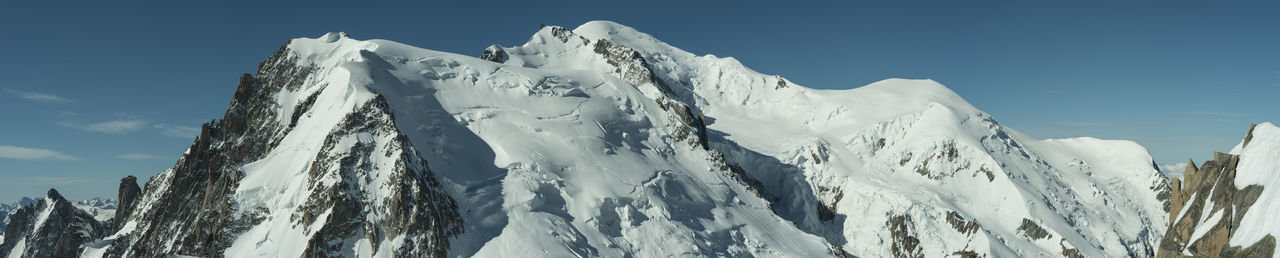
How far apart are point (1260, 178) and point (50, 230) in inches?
6471

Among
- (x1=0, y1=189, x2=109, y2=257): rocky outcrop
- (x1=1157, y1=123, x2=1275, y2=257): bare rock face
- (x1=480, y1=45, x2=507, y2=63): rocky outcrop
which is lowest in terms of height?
(x1=1157, y1=123, x2=1275, y2=257): bare rock face

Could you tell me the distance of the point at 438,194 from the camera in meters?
66.5

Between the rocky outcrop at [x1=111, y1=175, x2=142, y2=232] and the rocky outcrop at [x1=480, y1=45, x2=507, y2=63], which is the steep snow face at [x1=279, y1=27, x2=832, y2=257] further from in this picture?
the rocky outcrop at [x1=111, y1=175, x2=142, y2=232]

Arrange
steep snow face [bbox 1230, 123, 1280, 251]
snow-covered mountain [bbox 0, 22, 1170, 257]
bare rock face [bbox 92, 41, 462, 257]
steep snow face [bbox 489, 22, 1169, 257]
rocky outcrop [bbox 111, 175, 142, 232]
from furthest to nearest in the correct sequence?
rocky outcrop [bbox 111, 175, 142, 232]
steep snow face [bbox 489, 22, 1169, 257]
snow-covered mountain [bbox 0, 22, 1170, 257]
bare rock face [bbox 92, 41, 462, 257]
steep snow face [bbox 1230, 123, 1280, 251]

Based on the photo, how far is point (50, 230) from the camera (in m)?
125

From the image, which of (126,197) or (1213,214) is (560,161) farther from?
(126,197)

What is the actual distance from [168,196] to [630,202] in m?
56.0

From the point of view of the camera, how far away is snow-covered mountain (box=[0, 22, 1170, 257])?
64938mm

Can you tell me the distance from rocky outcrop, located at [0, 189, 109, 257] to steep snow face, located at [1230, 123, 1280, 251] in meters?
143

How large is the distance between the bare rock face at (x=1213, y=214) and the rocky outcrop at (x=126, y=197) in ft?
448

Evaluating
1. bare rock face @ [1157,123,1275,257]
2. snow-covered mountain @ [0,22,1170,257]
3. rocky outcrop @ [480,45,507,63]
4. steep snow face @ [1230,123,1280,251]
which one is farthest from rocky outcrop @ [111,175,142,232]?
steep snow face @ [1230,123,1280,251]

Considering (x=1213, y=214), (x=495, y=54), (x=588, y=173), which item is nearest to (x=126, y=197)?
(x=495, y=54)

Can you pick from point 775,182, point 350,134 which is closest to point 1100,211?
point 775,182

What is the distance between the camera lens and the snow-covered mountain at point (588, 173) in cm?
6494
